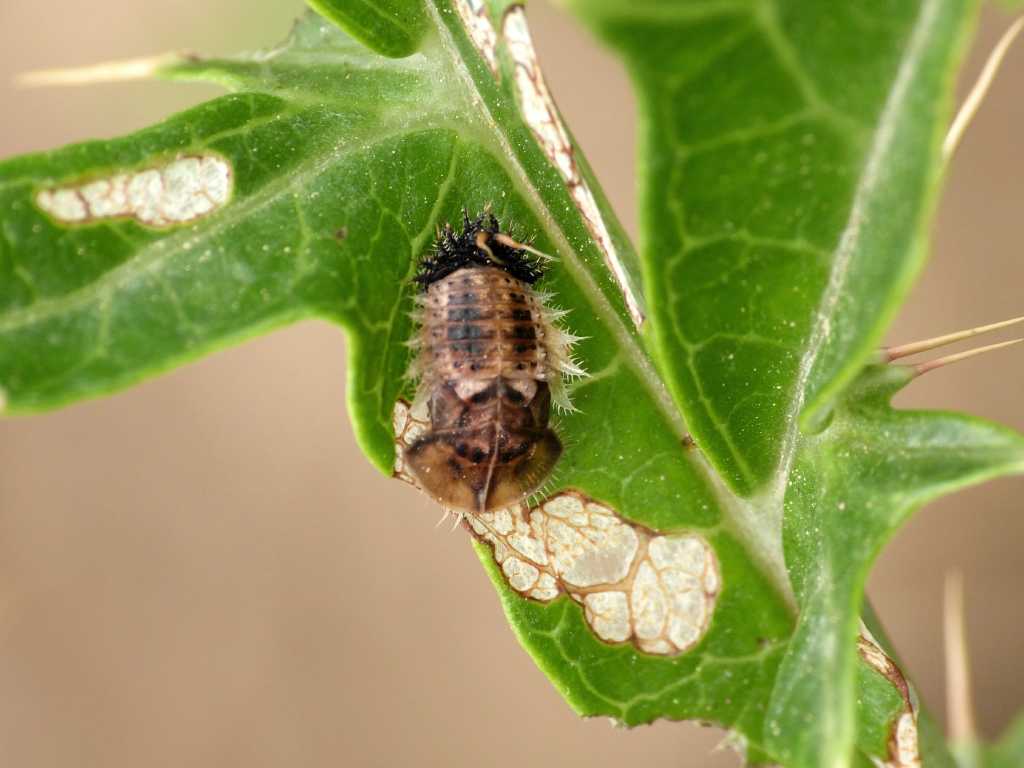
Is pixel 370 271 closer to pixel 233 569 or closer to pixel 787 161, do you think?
pixel 787 161

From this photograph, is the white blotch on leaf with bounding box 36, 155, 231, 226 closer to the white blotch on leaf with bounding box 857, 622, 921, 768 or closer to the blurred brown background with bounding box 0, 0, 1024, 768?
the white blotch on leaf with bounding box 857, 622, 921, 768

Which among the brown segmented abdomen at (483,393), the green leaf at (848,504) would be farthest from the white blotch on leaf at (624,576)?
the green leaf at (848,504)

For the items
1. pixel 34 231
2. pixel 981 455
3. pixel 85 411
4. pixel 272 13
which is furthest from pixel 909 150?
pixel 85 411

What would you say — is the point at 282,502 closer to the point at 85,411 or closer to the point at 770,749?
the point at 85,411

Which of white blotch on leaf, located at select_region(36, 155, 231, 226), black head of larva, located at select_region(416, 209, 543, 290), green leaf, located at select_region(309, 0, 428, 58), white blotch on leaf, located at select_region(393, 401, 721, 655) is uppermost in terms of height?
green leaf, located at select_region(309, 0, 428, 58)

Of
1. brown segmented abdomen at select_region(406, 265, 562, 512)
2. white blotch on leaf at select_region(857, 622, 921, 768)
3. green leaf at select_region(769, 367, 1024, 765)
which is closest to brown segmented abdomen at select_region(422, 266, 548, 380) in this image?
brown segmented abdomen at select_region(406, 265, 562, 512)

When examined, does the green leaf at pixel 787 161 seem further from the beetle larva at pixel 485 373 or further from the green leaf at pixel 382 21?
the green leaf at pixel 382 21

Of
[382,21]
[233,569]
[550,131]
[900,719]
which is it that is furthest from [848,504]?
[233,569]
